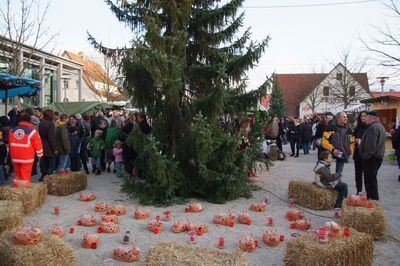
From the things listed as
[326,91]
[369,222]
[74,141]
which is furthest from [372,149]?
[326,91]

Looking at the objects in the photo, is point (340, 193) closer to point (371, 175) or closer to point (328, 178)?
point (328, 178)

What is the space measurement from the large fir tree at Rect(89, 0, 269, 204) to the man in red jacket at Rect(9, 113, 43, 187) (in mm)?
2086

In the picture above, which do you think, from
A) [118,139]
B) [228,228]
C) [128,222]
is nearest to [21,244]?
[128,222]

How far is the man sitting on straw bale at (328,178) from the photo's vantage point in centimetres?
820

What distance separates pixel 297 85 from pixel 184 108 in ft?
178

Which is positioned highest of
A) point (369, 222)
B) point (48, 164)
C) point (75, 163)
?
point (48, 164)

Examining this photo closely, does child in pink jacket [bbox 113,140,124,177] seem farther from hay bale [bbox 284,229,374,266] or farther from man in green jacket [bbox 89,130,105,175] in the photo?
hay bale [bbox 284,229,374,266]

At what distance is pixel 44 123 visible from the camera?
10250 mm

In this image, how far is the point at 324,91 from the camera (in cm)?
5266

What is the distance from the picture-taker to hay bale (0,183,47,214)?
24.1 ft

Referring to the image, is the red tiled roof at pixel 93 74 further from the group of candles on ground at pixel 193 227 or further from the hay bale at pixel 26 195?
the group of candles on ground at pixel 193 227

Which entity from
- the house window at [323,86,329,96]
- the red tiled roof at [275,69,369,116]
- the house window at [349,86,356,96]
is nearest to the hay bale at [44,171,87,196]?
the house window at [349,86,356,96]

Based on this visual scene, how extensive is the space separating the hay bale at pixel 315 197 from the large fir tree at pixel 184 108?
140 cm

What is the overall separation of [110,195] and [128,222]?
238 centimetres
